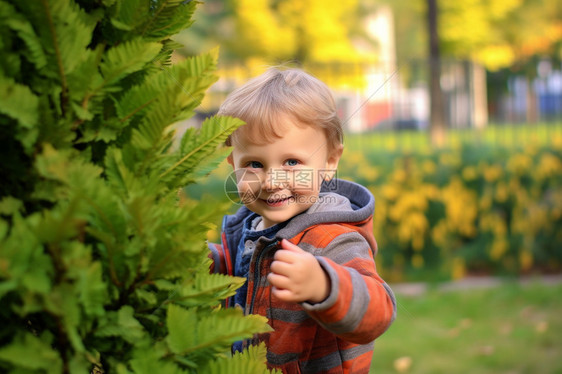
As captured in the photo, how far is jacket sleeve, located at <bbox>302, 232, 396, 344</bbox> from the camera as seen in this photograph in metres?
1.34

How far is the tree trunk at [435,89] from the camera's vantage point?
9.18 meters

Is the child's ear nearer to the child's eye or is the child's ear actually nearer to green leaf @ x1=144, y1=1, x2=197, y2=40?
the child's eye

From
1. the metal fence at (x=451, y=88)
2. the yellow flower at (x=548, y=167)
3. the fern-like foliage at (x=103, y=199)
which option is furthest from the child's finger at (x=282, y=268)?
the metal fence at (x=451, y=88)

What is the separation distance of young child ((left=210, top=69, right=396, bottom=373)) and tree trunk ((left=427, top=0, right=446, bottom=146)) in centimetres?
744

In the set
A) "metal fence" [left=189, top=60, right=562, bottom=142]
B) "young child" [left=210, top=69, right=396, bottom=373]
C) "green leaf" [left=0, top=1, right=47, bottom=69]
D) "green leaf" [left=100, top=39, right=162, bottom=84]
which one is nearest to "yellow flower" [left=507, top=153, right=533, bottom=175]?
"metal fence" [left=189, top=60, right=562, bottom=142]

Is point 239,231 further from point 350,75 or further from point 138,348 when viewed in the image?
point 350,75

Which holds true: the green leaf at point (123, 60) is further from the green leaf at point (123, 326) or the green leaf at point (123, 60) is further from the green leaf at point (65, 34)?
the green leaf at point (123, 326)

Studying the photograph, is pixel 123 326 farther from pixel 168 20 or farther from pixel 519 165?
pixel 519 165

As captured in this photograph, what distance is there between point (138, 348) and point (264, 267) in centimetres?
69

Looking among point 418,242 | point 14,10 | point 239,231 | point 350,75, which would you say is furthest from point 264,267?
point 350,75

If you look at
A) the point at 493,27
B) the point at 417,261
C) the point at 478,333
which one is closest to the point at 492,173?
the point at 417,261

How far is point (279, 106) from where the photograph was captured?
1.79m

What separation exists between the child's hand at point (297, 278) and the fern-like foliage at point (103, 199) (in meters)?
0.13

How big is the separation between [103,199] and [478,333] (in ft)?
14.5
